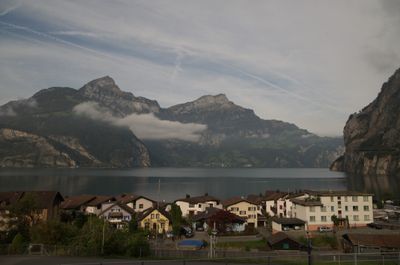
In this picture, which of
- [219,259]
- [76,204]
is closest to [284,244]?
[219,259]

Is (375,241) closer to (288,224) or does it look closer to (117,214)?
(288,224)

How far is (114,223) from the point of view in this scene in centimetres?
6431

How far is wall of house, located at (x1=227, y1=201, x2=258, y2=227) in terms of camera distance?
7525 cm

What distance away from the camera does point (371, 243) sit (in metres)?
43.2

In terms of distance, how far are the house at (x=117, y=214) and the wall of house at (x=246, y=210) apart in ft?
74.0

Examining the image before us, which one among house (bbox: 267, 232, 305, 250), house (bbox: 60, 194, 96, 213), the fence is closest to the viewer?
the fence

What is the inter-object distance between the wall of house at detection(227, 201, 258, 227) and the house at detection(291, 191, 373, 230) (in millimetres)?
9939

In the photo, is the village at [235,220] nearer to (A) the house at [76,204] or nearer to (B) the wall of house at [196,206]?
(A) the house at [76,204]

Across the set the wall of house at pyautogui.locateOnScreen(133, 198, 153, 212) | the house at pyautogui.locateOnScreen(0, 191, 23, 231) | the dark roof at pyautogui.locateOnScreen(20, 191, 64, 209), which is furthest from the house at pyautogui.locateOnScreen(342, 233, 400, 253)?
the dark roof at pyautogui.locateOnScreen(20, 191, 64, 209)

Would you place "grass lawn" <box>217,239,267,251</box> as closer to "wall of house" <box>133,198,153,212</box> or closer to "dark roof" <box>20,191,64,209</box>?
"dark roof" <box>20,191,64,209</box>

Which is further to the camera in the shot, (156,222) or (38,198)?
(156,222)

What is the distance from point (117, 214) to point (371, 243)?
4399cm

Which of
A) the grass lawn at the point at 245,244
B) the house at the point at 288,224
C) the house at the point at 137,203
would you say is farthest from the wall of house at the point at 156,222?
the house at the point at 288,224

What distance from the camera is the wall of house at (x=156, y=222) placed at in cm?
6256
